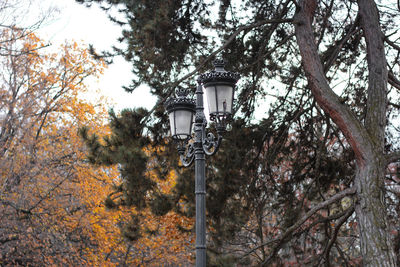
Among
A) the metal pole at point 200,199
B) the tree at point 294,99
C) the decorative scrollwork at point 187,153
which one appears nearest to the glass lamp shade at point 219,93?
the metal pole at point 200,199

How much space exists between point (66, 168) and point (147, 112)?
818 centimetres

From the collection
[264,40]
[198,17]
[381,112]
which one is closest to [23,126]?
[198,17]

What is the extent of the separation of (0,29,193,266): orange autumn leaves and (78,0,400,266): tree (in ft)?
14.7

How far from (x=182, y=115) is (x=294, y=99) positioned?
4052mm

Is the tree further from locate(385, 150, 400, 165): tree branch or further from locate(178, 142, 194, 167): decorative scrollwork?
locate(178, 142, 194, 167): decorative scrollwork

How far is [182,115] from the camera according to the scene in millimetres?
4434

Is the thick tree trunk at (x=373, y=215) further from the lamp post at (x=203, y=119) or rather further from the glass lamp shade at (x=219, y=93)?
the glass lamp shade at (x=219, y=93)

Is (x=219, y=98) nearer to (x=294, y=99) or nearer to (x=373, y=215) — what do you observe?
(x=373, y=215)

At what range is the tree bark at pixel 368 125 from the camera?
539 centimetres

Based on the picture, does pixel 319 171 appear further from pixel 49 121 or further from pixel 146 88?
pixel 49 121

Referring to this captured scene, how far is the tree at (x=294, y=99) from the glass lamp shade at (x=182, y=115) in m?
1.56

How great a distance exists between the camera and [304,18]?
646 centimetres

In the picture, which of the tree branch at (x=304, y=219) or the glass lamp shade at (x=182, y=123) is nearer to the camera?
the glass lamp shade at (x=182, y=123)

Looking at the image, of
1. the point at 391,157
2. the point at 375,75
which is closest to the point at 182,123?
the point at 391,157
